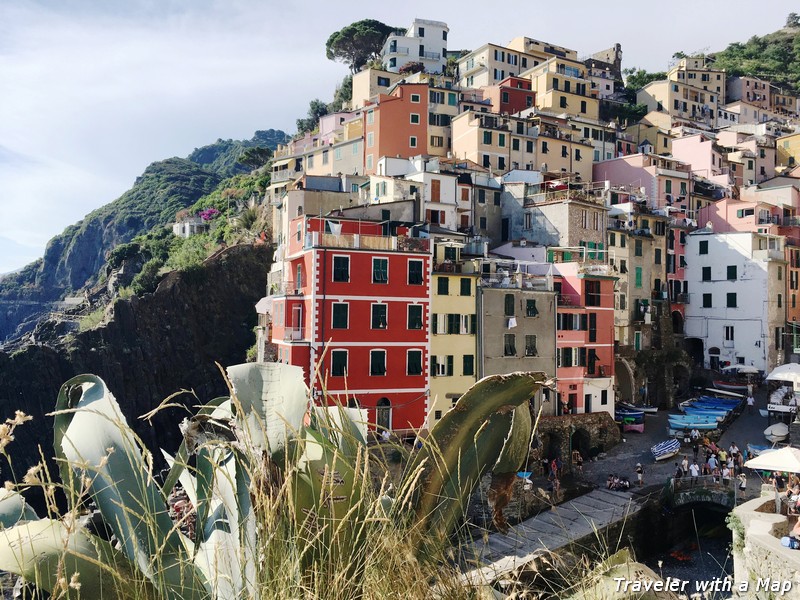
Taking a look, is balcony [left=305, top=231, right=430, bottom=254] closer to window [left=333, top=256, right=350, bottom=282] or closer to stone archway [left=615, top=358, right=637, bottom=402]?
window [left=333, top=256, right=350, bottom=282]

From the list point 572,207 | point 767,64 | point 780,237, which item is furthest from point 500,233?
point 767,64

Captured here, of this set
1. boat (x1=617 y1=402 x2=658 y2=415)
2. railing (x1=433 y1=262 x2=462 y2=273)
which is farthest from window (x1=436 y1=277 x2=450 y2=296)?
boat (x1=617 y1=402 x2=658 y2=415)

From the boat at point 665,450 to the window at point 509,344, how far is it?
24.0 feet

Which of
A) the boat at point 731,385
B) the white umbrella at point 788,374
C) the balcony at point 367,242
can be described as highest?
the balcony at point 367,242

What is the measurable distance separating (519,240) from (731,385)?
15.4m

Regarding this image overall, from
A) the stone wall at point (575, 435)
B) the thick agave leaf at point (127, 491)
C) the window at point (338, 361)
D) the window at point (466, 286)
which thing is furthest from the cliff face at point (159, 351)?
the thick agave leaf at point (127, 491)

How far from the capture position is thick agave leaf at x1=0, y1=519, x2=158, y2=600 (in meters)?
2.56

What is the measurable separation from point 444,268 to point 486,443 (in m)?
23.8

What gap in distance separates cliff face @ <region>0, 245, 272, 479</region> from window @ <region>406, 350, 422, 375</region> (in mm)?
22682

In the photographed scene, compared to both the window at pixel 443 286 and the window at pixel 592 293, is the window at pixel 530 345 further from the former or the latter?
the window at pixel 443 286

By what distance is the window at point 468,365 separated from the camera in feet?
89.0

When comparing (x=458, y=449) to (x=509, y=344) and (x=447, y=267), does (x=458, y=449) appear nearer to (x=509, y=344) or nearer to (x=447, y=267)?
(x=447, y=267)

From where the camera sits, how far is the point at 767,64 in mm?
87312

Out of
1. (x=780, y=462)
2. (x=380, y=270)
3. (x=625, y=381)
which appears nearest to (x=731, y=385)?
(x=625, y=381)
